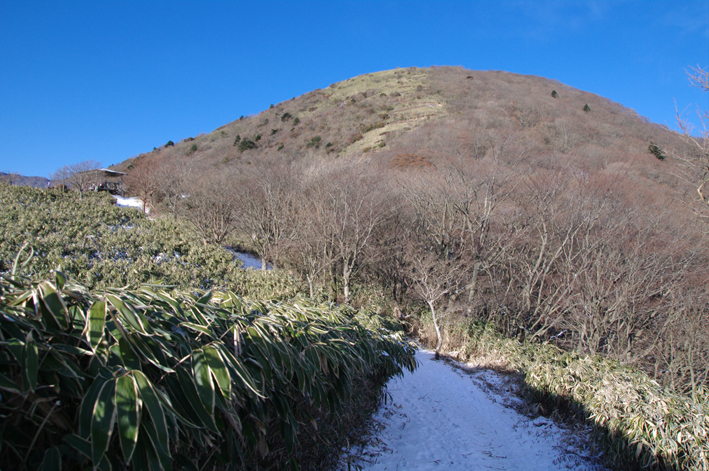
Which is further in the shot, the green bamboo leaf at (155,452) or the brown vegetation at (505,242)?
the brown vegetation at (505,242)

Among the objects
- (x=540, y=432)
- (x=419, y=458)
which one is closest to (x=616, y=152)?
(x=540, y=432)

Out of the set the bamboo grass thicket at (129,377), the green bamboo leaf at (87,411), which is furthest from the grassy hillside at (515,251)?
the green bamboo leaf at (87,411)

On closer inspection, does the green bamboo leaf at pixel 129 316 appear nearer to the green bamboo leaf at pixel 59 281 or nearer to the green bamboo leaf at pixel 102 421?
the green bamboo leaf at pixel 59 281

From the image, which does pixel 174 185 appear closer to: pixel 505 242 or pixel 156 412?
pixel 505 242

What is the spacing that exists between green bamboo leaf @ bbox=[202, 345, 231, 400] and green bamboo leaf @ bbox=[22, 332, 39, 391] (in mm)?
561

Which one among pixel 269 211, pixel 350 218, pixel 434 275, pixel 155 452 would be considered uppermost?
pixel 269 211

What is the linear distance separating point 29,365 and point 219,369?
61cm

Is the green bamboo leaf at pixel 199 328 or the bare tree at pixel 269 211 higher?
the bare tree at pixel 269 211

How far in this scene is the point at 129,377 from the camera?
118 centimetres

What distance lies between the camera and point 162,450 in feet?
3.77

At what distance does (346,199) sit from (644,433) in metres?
11.5

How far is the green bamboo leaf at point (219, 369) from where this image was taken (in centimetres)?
145

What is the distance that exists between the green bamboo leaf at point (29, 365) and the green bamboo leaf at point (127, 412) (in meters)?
0.21

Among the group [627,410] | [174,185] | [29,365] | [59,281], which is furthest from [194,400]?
[174,185]
